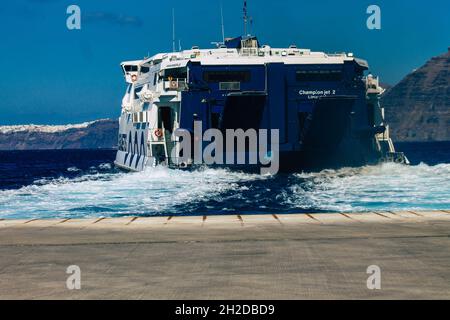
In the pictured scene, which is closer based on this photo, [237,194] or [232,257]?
[232,257]

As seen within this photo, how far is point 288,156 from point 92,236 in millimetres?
31909

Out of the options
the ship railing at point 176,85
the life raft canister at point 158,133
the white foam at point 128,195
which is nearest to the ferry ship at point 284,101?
the ship railing at point 176,85

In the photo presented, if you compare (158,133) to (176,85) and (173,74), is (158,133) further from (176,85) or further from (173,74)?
(176,85)

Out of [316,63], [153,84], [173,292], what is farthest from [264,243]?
[153,84]

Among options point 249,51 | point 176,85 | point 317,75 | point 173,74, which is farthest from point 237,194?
point 249,51

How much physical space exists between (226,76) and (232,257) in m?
34.8

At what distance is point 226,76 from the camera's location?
45438mm

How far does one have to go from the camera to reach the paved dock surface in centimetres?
878

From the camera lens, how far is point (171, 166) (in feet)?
155

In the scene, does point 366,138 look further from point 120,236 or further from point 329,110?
point 120,236

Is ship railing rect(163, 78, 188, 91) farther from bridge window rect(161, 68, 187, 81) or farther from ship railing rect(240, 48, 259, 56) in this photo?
ship railing rect(240, 48, 259, 56)

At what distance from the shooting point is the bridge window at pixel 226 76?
4516cm

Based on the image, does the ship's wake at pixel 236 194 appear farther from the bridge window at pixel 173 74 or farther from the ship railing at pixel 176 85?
the bridge window at pixel 173 74

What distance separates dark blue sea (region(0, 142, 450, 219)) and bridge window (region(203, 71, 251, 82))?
5.89 meters
